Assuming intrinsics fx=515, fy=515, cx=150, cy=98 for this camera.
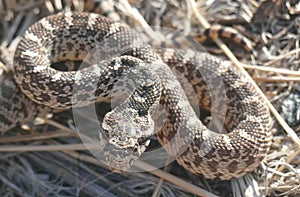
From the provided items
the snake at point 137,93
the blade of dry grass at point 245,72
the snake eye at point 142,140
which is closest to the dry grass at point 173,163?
the blade of dry grass at point 245,72

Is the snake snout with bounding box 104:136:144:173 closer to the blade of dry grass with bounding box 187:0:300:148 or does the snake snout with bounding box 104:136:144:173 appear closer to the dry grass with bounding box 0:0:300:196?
the dry grass with bounding box 0:0:300:196

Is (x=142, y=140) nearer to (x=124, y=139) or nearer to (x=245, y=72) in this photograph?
(x=124, y=139)

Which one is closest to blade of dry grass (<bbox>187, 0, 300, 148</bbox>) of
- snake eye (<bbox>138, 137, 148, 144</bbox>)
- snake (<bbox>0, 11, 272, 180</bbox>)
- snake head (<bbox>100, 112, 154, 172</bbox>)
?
snake (<bbox>0, 11, 272, 180</bbox>)

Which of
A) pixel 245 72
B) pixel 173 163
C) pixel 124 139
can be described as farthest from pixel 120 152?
pixel 245 72

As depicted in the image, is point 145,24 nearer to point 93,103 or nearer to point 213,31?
point 213,31

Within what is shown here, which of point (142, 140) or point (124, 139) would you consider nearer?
point (124, 139)

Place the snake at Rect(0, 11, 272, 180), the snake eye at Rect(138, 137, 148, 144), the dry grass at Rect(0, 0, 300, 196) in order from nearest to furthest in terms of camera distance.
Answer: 1. the snake eye at Rect(138, 137, 148, 144)
2. the snake at Rect(0, 11, 272, 180)
3. the dry grass at Rect(0, 0, 300, 196)
